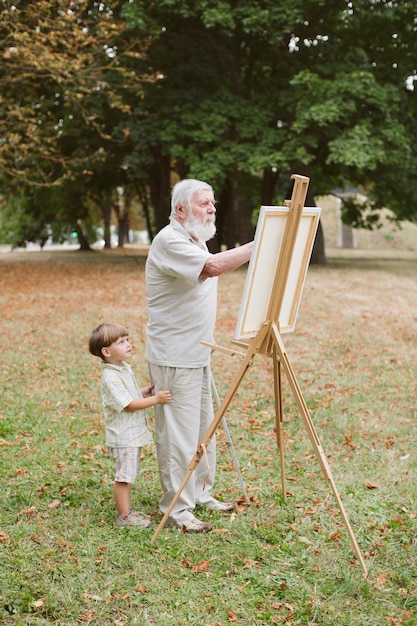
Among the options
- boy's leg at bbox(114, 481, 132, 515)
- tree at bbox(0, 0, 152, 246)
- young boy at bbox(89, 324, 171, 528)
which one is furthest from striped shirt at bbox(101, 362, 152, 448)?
tree at bbox(0, 0, 152, 246)

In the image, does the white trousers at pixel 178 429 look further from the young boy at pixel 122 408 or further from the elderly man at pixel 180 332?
the young boy at pixel 122 408

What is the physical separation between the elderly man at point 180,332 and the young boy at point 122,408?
5.4 inches

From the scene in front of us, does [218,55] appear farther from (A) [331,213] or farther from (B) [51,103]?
(A) [331,213]

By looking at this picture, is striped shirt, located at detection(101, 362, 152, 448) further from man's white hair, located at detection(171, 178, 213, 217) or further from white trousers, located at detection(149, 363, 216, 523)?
man's white hair, located at detection(171, 178, 213, 217)

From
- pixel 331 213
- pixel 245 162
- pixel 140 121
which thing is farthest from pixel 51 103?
pixel 331 213

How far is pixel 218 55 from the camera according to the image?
2072 cm

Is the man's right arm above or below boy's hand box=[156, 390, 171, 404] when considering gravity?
above

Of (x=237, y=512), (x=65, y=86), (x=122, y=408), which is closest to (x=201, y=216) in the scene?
(x=122, y=408)

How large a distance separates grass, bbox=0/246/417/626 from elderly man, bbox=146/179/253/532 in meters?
0.39

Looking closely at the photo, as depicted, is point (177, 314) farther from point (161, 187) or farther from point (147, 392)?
point (161, 187)

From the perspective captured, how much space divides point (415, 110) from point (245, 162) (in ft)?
25.0

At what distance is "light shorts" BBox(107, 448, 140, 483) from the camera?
455 centimetres

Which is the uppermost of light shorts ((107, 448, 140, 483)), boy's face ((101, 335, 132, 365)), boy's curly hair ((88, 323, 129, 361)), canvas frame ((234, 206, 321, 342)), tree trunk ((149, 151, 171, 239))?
tree trunk ((149, 151, 171, 239))

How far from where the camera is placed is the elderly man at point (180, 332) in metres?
4.27
